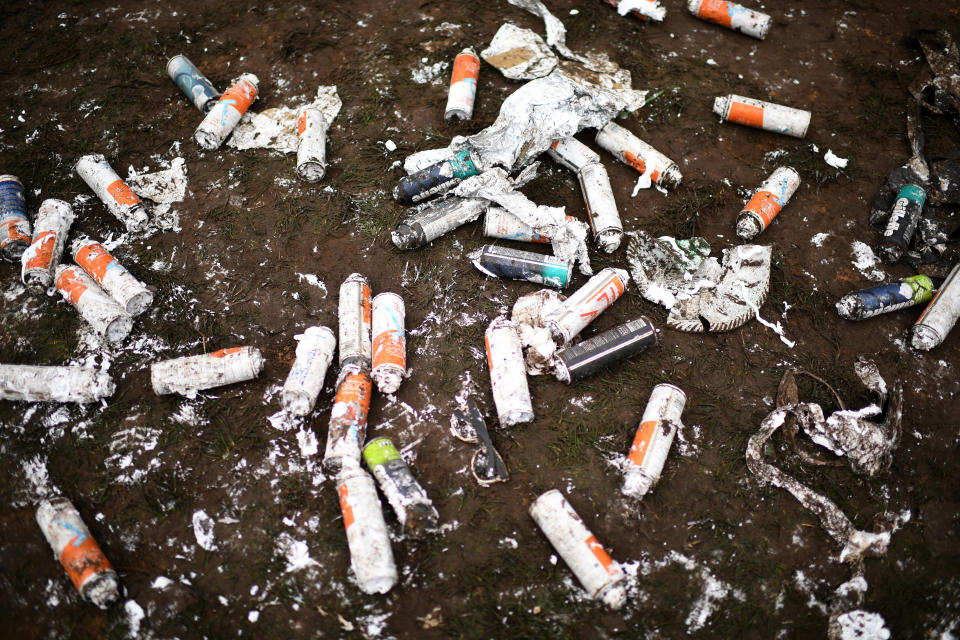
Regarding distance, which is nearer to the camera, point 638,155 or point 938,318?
point 938,318

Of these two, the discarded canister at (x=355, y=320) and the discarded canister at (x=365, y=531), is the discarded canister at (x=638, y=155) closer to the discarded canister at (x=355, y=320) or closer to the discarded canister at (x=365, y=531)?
the discarded canister at (x=355, y=320)

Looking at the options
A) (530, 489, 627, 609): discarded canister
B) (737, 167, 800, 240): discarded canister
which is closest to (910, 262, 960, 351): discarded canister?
(737, 167, 800, 240): discarded canister

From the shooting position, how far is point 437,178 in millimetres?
4695

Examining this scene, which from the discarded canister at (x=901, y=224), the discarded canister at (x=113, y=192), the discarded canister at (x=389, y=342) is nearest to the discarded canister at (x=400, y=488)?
the discarded canister at (x=389, y=342)

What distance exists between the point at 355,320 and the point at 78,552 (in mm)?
2038

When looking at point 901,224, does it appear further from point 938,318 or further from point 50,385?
point 50,385

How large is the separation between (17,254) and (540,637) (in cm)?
481

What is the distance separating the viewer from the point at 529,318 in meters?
4.05

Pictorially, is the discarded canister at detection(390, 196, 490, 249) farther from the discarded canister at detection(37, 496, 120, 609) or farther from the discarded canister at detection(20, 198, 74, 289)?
the discarded canister at detection(37, 496, 120, 609)

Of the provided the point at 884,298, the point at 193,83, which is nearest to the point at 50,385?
the point at 193,83

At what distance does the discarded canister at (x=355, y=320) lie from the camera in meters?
3.79

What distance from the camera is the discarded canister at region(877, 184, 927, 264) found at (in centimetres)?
454

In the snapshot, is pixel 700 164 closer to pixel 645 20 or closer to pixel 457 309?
pixel 645 20

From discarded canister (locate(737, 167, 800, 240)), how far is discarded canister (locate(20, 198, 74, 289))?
214 inches
